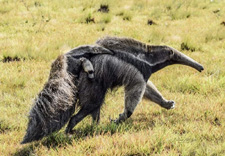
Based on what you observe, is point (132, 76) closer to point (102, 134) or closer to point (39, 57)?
point (102, 134)

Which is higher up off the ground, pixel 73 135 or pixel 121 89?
pixel 73 135

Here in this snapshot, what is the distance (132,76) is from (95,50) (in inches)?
22.4

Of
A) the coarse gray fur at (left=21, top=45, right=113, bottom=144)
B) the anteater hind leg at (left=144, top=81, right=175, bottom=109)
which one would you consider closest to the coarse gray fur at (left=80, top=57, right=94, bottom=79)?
the coarse gray fur at (left=21, top=45, right=113, bottom=144)

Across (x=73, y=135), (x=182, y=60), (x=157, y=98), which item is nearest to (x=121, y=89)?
(x=157, y=98)

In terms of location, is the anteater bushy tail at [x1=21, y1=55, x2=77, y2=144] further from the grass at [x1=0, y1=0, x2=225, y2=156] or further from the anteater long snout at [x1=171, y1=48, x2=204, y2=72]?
the anteater long snout at [x1=171, y1=48, x2=204, y2=72]

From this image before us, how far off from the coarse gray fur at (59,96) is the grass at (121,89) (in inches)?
9.3

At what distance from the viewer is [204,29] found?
973cm

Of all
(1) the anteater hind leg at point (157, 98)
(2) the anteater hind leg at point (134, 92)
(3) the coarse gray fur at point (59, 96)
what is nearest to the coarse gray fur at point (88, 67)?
(3) the coarse gray fur at point (59, 96)

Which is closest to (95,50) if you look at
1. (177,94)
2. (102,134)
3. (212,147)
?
(102,134)

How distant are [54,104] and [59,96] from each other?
103mm

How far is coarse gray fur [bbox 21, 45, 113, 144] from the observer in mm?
3449

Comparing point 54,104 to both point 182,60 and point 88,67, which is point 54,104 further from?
point 182,60

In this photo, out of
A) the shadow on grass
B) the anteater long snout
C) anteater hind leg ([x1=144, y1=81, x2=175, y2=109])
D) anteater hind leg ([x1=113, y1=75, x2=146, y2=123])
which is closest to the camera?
the shadow on grass

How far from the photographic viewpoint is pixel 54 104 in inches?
140
